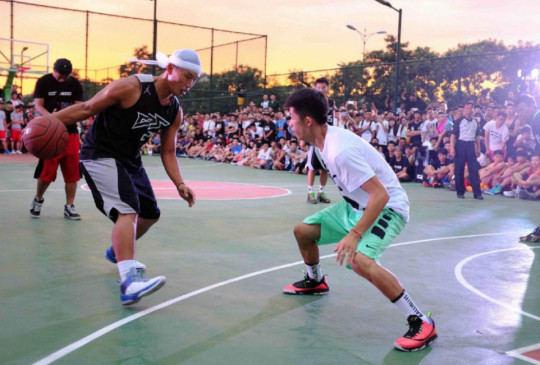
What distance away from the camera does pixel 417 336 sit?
3426 millimetres

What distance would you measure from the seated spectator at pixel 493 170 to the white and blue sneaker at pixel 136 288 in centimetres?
1014

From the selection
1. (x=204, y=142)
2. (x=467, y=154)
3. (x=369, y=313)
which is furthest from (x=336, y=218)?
(x=204, y=142)

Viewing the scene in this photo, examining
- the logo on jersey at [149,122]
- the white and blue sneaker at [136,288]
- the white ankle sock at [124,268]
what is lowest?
the white and blue sneaker at [136,288]

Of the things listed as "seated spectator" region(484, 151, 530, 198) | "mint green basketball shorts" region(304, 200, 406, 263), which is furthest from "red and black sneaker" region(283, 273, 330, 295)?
"seated spectator" region(484, 151, 530, 198)

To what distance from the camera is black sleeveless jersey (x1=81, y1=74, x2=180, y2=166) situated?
4160 millimetres

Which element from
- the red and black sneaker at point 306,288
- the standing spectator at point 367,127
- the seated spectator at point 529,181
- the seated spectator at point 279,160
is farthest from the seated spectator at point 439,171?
the red and black sneaker at point 306,288

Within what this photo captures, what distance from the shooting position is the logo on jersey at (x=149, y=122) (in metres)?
4.20

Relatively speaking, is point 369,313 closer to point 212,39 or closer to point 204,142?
point 204,142

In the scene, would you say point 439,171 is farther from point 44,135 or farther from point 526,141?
point 44,135

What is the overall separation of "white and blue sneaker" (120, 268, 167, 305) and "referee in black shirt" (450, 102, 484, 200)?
28.6ft

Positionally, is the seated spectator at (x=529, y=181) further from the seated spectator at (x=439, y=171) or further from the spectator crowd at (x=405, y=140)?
the seated spectator at (x=439, y=171)

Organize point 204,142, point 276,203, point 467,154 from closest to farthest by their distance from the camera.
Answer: point 276,203 → point 467,154 → point 204,142

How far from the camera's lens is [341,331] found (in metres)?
3.70

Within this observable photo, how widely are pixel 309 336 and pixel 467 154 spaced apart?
8904 mm
